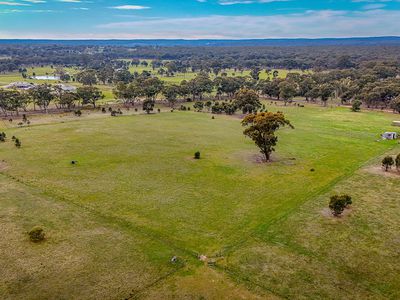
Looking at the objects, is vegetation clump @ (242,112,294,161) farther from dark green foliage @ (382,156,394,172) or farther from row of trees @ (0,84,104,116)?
row of trees @ (0,84,104,116)

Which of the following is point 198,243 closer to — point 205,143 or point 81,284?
point 81,284

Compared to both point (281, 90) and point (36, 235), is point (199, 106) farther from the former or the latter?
point (36, 235)

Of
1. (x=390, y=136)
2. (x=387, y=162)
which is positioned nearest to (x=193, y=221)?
(x=387, y=162)

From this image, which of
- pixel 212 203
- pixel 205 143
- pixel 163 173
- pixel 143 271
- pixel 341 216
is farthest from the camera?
pixel 205 143

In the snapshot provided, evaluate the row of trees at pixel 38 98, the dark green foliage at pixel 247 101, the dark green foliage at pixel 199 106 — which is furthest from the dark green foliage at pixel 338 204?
the row of trees at pixel 38 98

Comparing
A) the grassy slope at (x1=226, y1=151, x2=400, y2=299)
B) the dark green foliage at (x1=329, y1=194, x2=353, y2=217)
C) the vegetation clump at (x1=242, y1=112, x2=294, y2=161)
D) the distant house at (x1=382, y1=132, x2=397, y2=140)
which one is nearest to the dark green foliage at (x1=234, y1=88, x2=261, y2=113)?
the distant house at (x1=382, y1=132, x2=397, y2=140)

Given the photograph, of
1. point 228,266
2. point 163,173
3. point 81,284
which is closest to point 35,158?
point 163,173

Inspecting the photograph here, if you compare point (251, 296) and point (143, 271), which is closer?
point (251, 296)

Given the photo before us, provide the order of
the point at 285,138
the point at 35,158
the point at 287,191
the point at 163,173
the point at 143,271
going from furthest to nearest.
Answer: the point at 285,138 < the point at 35,158 < the point at 163,173 < the point at 287,191 < the point at 143,271
